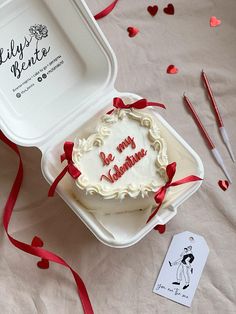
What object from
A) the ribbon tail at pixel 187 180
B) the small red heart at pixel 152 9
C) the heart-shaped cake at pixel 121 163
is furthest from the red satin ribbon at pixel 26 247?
the small red heart at pixel 152 9

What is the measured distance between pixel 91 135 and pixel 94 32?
17cm

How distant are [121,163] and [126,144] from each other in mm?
34

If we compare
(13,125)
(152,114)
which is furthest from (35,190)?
(152,114)

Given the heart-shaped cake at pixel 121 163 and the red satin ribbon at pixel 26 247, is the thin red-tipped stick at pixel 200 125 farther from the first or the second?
the red satin ribbon at pixel 26 247

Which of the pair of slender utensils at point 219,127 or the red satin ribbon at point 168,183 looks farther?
the pair of slender utensils at point 219,127

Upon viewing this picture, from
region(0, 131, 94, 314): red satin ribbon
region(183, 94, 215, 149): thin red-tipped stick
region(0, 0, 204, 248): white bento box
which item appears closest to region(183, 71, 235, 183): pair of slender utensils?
region(183, 94, 215, 149): thin red-tipped stick

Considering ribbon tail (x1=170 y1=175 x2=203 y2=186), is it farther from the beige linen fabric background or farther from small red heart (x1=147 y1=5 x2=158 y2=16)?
small red heart (x1=147 y1=5 x2=158 y2=16)

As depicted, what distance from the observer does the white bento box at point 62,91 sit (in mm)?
919

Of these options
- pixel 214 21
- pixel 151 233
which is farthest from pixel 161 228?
pixel 214 21

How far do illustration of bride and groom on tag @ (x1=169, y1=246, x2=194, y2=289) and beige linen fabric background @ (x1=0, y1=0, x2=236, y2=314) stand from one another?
0.03m

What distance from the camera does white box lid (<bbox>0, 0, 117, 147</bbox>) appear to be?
3.04ft

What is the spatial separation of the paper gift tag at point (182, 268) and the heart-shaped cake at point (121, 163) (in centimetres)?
14

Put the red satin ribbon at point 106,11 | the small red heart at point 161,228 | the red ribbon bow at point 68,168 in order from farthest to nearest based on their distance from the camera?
the red satin ribbon at point 106,11
the small red heart at point 161,228
the red ribbon bow at point 68,168

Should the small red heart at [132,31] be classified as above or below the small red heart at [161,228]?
above
